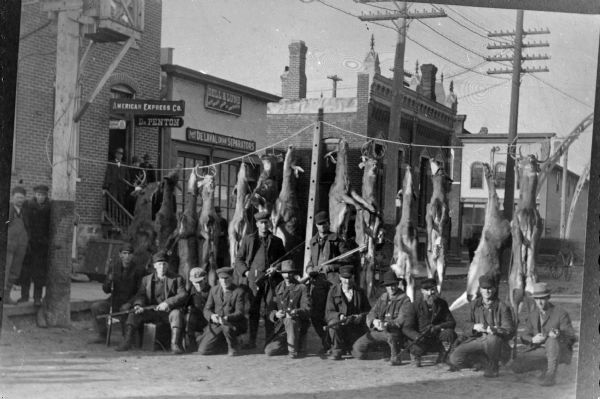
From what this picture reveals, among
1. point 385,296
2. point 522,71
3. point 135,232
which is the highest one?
point 522,71

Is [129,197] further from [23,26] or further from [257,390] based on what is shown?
[257,390]

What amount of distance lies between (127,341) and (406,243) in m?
3.29

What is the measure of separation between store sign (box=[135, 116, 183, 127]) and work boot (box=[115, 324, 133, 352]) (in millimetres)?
2278

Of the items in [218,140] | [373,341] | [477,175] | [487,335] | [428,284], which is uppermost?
[218,140]

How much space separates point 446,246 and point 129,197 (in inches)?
142

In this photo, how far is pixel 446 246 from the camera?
25.3ft

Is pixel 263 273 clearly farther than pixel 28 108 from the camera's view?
Yes

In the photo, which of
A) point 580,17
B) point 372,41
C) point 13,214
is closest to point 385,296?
point 372,41

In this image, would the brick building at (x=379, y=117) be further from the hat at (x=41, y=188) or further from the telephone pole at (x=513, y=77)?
the hat at (x=41, y=188)

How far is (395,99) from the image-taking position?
7.66 m

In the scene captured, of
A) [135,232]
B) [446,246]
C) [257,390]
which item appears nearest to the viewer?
[257,390]

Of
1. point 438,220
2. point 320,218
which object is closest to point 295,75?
point 320,218

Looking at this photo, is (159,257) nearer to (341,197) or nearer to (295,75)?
(341,197)

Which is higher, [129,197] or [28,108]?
[28,108]
